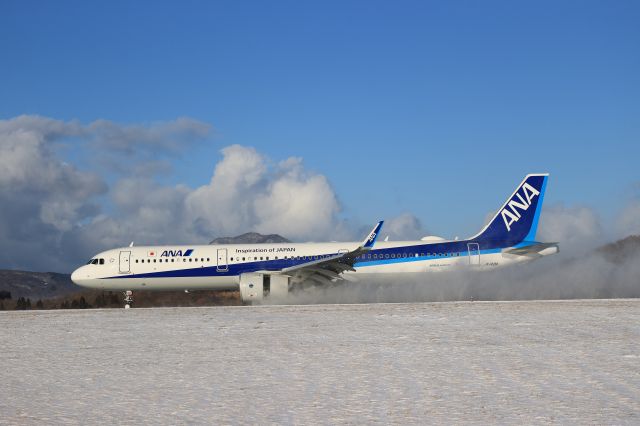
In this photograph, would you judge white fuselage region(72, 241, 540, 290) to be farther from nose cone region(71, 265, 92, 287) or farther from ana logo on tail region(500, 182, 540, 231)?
ana logo on tail region(500, 182, 540, 231)

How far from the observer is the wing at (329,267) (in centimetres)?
2862

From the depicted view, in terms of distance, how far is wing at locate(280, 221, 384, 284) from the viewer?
2862 cm

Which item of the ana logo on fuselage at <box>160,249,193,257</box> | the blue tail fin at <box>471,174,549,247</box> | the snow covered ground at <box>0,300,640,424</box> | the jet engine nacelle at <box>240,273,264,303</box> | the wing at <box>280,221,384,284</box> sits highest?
the blue tail fin at <box>471,174,549,247</box>

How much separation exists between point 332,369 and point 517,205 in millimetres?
25441

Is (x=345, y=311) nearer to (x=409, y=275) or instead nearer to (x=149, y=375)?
(x=149, y=375)

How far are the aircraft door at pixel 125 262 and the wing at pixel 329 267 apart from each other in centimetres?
850

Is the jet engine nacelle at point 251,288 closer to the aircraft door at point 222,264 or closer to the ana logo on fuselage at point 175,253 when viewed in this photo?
the aircraft door at point 222,264

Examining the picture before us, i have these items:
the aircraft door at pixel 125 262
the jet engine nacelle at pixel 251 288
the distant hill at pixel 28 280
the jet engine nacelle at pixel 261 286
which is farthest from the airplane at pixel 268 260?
the distant hill at pixel 28 280

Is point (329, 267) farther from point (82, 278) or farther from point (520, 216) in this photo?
point (82, 278)

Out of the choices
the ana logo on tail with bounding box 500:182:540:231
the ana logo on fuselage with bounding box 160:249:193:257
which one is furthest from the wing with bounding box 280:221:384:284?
the ana logo on tail with bounding box 500:182:540:231

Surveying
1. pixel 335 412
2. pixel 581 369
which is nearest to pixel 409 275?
pixel 581 369

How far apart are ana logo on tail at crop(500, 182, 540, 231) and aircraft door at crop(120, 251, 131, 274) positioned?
18.6 meters

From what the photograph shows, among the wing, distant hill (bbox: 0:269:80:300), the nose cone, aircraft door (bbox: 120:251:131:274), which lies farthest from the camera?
distant hill (bbox: 0:269:80:300)

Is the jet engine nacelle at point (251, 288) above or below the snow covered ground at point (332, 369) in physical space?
above
